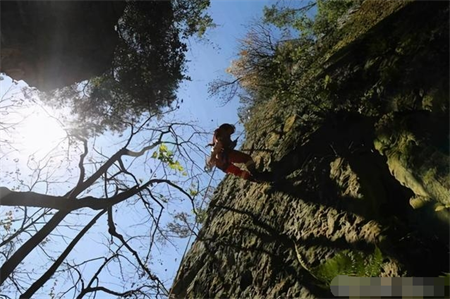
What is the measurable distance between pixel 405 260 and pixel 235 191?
5.11 meters

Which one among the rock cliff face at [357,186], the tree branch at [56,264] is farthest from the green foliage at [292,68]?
the tree branch at [56,264]

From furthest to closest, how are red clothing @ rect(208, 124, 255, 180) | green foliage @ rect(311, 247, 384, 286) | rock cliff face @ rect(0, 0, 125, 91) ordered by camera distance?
red clothing @ rect(208, 124, 255, 180), rock cliff face @ rect(0, 0, 125, 91), green foliage @ rect(311, 247, 384, 286)

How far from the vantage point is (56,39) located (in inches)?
266

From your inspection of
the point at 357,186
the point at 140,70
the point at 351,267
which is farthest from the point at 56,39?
the point at 351,267

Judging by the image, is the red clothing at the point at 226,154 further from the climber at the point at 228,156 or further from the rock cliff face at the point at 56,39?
the rock cliff face at the point at 56,39

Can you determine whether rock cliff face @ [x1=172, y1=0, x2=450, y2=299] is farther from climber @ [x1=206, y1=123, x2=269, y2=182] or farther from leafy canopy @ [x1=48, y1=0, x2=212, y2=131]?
leafy canopy @ [x1=48, y1=0, x2=212, y2=131]

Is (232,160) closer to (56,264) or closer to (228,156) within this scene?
(228,156)

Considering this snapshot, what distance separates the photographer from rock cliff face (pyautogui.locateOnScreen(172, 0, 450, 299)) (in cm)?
439

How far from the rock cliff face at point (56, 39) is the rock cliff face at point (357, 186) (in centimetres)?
412

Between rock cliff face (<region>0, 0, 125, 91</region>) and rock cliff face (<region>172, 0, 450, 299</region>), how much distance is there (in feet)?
13.5

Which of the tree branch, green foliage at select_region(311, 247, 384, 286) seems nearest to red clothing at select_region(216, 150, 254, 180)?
the tree branch

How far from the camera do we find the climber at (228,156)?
→ 7461mm

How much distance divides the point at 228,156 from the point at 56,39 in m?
3.80

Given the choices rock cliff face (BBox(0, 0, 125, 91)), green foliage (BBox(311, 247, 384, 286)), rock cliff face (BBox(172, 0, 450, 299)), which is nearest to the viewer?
green foliage (BBox(311, 247, 384, 286))
